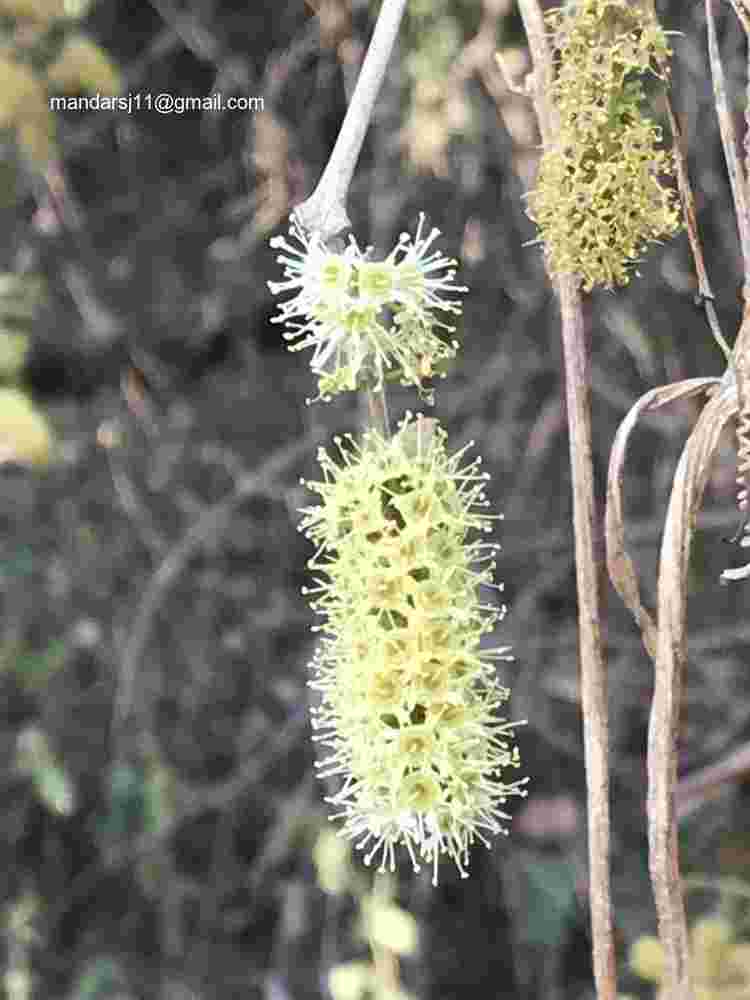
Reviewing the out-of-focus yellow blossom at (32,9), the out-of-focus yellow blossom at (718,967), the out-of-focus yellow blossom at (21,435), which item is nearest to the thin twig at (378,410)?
the out-of-focus yellow blossom at (718,967)

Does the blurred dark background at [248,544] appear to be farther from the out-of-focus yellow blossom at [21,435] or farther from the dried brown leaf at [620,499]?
the dried brown leaf at [620,499]

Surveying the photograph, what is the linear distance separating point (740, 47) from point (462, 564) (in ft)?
3.69

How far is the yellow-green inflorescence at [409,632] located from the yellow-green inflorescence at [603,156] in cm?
10

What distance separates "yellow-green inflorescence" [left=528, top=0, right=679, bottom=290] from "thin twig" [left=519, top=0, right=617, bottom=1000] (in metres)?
0.01

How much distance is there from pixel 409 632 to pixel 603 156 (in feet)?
0.68

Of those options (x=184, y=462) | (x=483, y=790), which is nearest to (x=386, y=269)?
(x=483, y=790)

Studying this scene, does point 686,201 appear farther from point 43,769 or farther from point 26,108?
point 43,769

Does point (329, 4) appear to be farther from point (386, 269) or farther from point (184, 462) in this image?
point (386, 269)

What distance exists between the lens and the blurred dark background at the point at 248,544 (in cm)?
186

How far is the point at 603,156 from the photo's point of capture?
635 millimetres

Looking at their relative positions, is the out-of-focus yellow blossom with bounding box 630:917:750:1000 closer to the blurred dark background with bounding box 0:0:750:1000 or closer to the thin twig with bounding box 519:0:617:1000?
the blurred dark background with bounding box 0:0:750:1000

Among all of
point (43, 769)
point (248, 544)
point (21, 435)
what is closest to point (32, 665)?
point (43, 769)

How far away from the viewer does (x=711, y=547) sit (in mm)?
1935

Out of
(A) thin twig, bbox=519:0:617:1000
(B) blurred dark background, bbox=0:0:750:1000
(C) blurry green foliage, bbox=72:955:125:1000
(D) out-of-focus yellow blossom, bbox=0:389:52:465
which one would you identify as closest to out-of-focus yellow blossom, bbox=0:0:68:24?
(B) blurred dark background, bbox=0:0:750:1000
